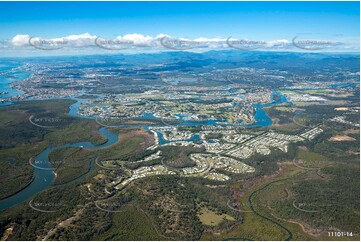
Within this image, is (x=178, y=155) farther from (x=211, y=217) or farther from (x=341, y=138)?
(x=341, y=138)

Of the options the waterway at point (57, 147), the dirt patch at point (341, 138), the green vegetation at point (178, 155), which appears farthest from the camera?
the dirt patch at point (341, 138)

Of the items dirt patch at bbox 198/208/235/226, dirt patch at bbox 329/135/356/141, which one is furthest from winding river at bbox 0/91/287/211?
dirt patch at bbox 198/208/235/226

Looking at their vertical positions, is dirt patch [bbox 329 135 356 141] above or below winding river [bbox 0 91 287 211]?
below

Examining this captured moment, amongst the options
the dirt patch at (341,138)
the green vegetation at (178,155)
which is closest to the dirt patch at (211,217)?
the green vegetation at (178,155)

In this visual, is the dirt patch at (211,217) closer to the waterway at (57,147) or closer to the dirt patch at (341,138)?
the waterway at (57,147)

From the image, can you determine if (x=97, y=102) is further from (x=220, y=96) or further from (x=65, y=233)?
(x=65, y=233)

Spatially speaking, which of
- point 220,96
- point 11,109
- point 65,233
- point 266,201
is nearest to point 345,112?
point 220,96

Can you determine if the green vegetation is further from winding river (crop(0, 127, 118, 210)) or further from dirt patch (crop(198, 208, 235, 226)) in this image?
dirt patch (crop(198, 208, 235, 226))

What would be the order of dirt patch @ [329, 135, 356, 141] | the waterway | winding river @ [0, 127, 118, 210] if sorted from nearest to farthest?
1. winding river @ [0, 127, 118, 210]
2. the waterway
3. dirt patch @ [329, 135, 356, 141]

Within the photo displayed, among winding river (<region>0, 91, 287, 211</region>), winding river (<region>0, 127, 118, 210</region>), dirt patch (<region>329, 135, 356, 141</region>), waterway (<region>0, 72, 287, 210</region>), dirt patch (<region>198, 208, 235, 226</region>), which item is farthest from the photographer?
dirt patch (<region>329, 135, 356, 141</region>)

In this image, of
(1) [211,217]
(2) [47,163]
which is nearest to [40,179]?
(2) [47,163]

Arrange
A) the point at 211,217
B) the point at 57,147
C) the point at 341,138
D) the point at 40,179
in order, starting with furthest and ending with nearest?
1. the point at 341,138
2. the point at 57,147
3. the point at 40,179
4. the point at 211,217
